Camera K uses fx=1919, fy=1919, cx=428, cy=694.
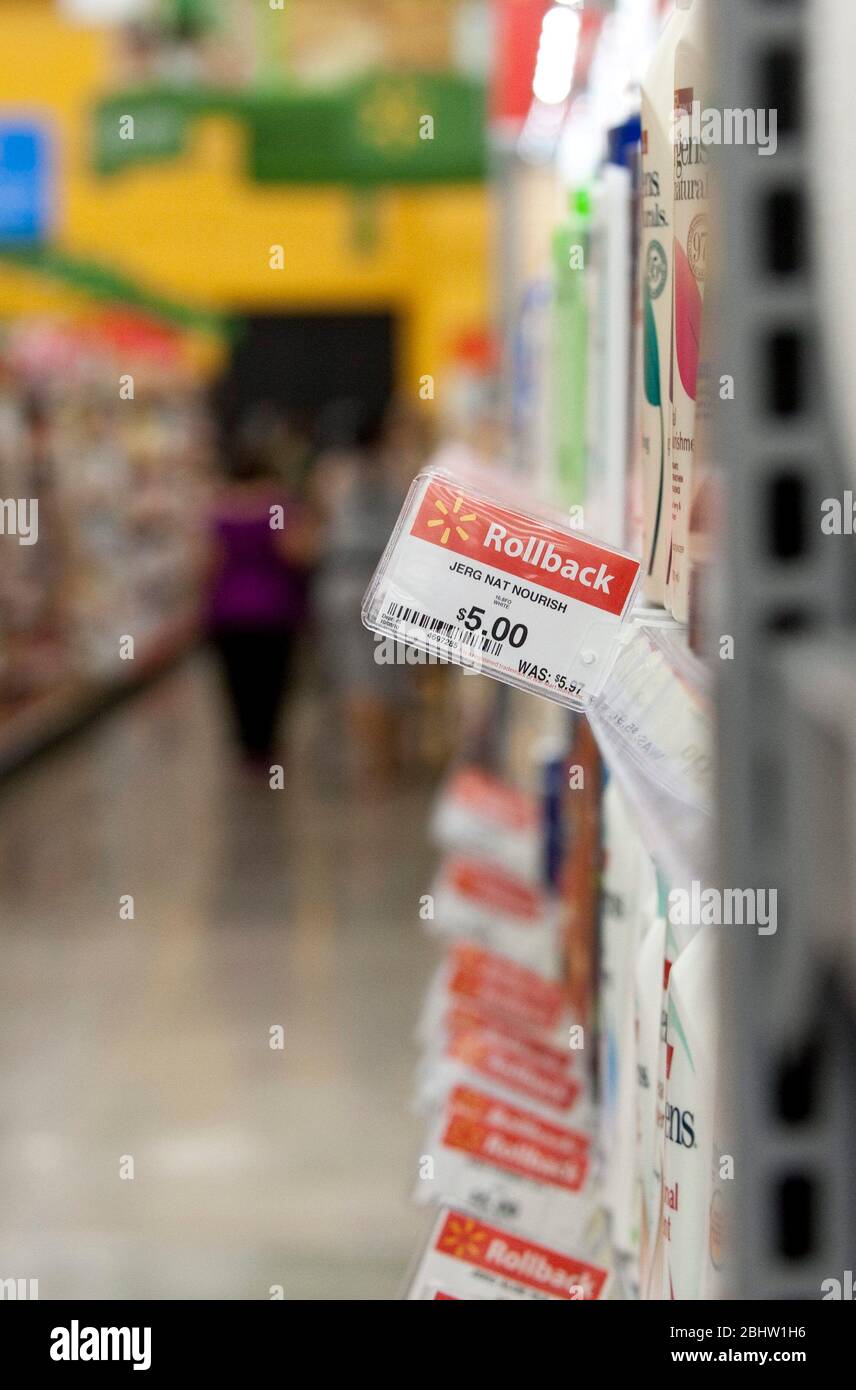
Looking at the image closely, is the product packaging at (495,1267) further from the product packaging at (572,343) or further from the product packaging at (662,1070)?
the product packaging at (572,343)

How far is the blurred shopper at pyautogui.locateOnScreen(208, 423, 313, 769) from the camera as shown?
34.4ft

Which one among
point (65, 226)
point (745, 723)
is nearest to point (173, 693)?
point (65, 226)

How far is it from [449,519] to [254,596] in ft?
31.1

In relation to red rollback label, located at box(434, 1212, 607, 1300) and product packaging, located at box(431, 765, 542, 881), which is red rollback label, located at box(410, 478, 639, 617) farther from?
product packaging, located at box(431, 765, 542, 881)

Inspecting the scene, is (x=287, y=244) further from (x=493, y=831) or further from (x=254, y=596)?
(x=493, y=831)

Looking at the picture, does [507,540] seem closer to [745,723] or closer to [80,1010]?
[745,723]

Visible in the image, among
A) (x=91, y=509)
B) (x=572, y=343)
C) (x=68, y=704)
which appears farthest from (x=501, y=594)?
(x=91, y=509)

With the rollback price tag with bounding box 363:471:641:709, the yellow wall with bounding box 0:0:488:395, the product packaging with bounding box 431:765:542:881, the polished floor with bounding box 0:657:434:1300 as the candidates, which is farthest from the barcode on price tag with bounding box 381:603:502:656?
the yellow wall with bounding box 0:0:488:395

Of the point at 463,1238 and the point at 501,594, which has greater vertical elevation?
the point at 501,594

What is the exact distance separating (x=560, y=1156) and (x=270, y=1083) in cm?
345

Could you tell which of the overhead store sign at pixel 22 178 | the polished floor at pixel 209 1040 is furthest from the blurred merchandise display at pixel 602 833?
the overhead store sign at pixel 22 178

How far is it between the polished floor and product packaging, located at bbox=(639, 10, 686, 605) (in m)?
1.58

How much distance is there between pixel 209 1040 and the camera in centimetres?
568
